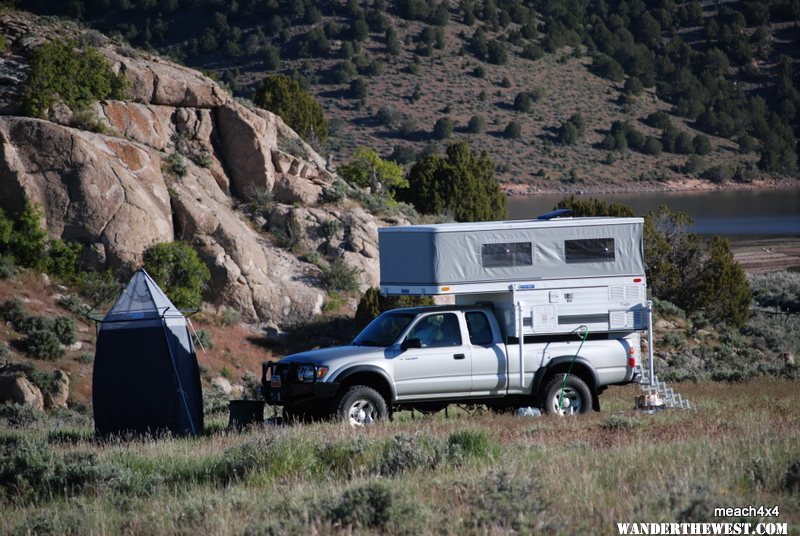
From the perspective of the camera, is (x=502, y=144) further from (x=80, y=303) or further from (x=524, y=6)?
(x=80, y=303)

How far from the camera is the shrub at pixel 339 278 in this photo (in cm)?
3262

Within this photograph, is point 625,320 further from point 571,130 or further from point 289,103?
point 571,130

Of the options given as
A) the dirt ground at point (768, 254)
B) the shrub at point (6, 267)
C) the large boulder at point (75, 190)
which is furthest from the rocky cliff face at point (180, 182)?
the dirt ground at point (768, 254)

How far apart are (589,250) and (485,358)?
2.29 meters

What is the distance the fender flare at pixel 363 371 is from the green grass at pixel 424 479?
0.84 m

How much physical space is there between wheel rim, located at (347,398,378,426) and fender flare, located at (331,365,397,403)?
0.32 metres

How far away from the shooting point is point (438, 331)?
14.3 m

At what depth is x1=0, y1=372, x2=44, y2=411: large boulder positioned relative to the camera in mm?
22688

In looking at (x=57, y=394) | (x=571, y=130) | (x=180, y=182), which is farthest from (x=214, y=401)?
(x=571, y=130)

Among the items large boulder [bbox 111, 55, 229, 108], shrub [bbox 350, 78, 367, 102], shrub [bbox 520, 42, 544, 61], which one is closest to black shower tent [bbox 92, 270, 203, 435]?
large boulder [bbox 111, 55, 229, 108]

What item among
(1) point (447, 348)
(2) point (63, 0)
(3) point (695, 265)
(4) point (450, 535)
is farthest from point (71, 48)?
(2) point (63, 0)

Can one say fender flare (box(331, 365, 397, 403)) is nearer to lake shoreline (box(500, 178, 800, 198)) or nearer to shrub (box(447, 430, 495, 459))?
shrub (box(447, 430, 495, 459))

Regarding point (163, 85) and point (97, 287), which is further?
point (163, 85)

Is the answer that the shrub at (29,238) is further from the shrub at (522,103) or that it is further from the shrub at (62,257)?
the shrub at (522,103)
